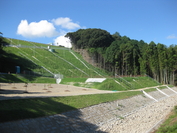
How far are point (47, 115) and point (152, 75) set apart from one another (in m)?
52.5

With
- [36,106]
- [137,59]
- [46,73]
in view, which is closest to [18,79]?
[46,73]

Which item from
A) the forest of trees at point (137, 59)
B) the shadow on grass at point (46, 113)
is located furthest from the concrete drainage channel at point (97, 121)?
the forest of trees at point (137, 59)

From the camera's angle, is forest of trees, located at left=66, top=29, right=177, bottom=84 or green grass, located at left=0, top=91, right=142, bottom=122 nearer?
green grass, located at left=0, top=91, right=142, bottom=122

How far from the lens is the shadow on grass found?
11288 millimetres

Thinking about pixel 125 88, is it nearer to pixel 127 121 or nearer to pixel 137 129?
pixel 127 121

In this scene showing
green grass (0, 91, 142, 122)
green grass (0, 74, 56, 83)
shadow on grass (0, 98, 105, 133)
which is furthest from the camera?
green grass (0, 74, 56, 83)

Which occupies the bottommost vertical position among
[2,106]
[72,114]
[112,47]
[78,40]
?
[72,114]

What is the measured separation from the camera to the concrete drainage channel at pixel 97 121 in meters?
10.9

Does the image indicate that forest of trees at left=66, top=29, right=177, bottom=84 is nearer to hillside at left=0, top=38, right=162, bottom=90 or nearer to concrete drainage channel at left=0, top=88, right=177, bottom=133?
hillside at left=0, top=38, right=162, bottom=90

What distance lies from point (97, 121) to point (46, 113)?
5.03 m

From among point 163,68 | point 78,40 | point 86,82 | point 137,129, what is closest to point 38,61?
point 86,82

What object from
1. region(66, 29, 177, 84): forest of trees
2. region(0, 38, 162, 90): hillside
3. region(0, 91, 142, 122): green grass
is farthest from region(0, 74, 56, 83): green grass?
region(66, 29, 177, 84): forest of trees

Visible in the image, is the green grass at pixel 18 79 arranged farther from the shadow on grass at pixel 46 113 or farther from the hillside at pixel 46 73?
the shadow on grass at pixel 46 113

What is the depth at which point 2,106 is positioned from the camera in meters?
11.8
